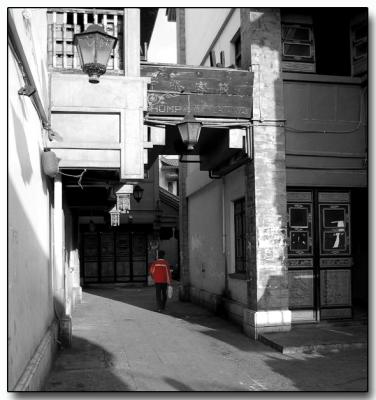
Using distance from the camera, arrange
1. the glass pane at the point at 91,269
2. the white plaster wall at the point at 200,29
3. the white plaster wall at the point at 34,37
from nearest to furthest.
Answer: the white plaster wall at the point at 34,37 → the white plaster wall at the point at 200,29 → the glass pane at the point at 91,269

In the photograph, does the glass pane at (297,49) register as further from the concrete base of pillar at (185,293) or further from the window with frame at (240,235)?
the concrete base of pillar at (185,293)

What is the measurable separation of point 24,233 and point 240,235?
765 centimetres

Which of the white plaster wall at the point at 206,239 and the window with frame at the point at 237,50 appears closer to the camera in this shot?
the window with frame at the point at 237,50

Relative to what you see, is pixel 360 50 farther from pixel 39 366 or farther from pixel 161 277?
pixel 39 366

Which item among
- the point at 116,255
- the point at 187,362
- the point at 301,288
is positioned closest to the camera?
the point at 187,362

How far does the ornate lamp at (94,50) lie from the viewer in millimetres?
7691

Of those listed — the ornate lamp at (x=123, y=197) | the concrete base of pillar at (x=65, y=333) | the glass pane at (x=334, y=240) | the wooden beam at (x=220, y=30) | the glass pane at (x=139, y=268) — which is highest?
the wooden beam at (x=220, y=30)

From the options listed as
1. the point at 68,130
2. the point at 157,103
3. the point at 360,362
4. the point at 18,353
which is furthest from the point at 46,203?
the point at 360,362

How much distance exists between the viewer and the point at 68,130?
9.99 m

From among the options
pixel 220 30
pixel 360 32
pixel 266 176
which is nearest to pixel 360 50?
pixel 360 32

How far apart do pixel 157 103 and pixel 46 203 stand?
3220 mm

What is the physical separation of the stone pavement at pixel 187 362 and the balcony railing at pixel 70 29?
16.6ft

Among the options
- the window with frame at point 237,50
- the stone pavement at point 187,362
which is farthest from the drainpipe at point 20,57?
the window with frame at point 237,50

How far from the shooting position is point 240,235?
13055 millimetres
